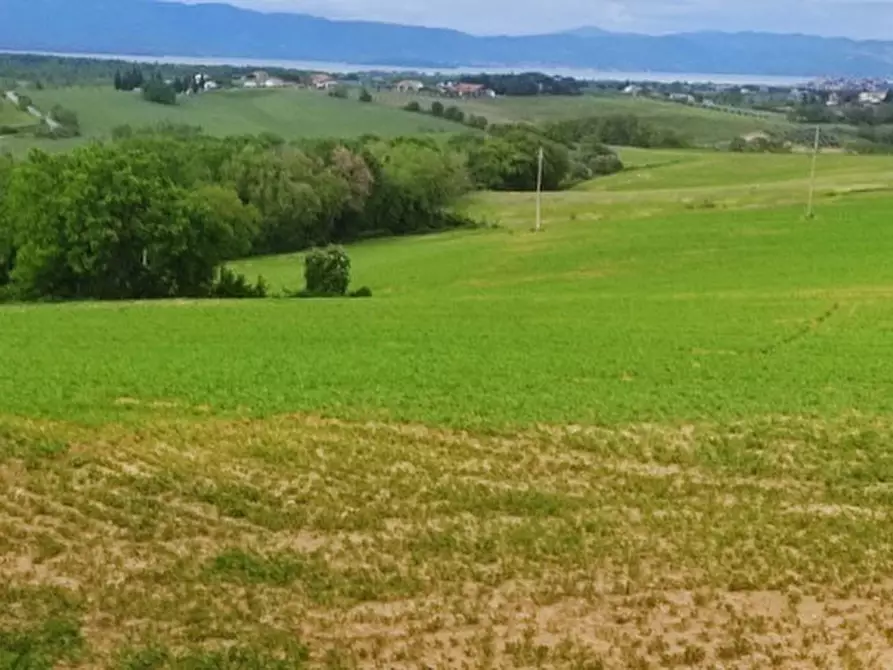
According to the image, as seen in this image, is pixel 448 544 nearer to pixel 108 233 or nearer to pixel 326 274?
pixel 326 274

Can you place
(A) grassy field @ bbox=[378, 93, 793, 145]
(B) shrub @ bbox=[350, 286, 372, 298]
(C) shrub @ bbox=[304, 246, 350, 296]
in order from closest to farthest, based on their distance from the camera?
(B) shrub @ bbox=[350, 286, 372, 298], (C) shrub @ bbox=[304, 246, 350, 296], (A) grassy field @ bbox=[378, 93, 793, 145]

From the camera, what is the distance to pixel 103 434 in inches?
776

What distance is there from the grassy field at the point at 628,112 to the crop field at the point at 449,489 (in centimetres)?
11625

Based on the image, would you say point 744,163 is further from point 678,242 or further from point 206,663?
point 206,663

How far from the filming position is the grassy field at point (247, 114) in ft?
429

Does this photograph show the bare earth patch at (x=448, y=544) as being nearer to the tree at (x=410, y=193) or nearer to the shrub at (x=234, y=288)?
the shrub at (x=234, y=288)

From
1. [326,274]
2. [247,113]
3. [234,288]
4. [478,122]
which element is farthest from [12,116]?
[326,274]

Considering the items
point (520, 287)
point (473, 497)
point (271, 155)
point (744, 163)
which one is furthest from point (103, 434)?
point (744, 163)

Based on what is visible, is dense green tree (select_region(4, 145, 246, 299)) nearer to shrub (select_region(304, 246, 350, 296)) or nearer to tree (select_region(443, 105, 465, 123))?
shrub (select_region(304, 246, 350, 296))

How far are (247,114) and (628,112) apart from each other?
51.5 metres

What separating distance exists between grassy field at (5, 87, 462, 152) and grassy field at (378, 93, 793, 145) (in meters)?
14.3

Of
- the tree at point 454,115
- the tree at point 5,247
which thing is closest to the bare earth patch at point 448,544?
the tree at point 5,247

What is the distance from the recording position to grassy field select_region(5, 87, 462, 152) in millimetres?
130875

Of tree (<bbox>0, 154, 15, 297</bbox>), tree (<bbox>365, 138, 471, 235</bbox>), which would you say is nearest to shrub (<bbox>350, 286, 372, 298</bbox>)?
tree (<bbox>0, 154, 15, 297</bbox>)
